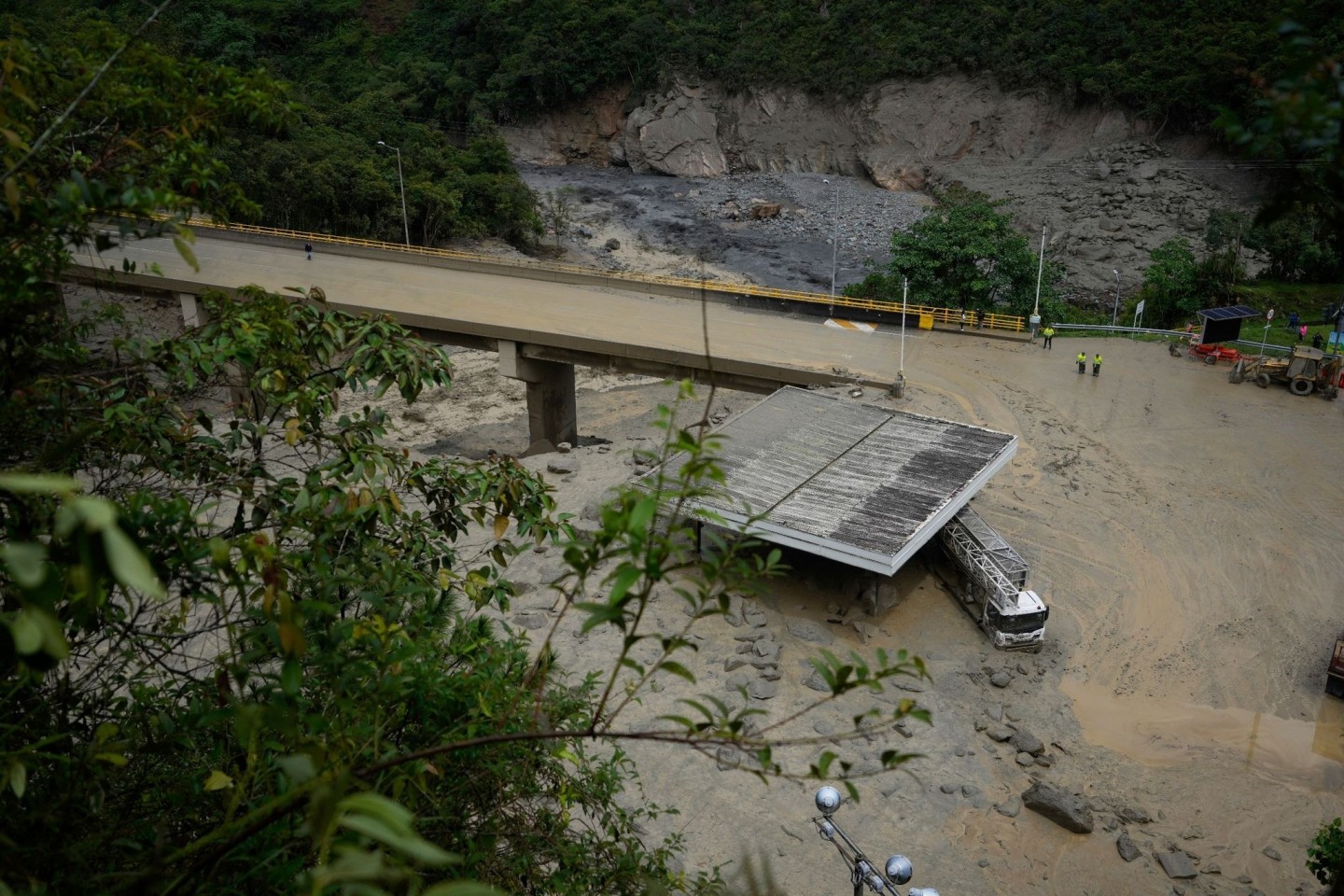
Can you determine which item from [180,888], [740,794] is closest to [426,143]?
[740,794]

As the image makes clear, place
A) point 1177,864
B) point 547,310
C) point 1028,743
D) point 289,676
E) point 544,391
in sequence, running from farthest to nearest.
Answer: point 547,310 < point 544,391 < point 1028,743 < point 1177,864 < point 289,676

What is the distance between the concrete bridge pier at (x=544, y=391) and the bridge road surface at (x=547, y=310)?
3.01ft

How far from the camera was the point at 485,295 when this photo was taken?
3184 cm

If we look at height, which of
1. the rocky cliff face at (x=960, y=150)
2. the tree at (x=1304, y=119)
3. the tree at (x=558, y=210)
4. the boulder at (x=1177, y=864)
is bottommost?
the boulder at (x=1177, y=864)

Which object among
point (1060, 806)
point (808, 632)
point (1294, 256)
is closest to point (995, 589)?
point (808, 632)

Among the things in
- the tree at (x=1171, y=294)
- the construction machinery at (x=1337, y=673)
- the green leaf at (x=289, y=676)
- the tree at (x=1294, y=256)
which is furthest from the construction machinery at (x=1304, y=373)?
the green leaf at (x=289, y=676)

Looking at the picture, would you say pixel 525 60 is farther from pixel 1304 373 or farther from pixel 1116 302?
pixel 1304 373

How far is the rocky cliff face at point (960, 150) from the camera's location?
49062 mm

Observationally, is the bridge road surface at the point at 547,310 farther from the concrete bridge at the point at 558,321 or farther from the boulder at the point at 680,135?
the boulder at the point at 680,135

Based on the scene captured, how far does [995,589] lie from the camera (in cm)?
1656

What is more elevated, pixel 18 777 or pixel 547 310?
pixel 18 777

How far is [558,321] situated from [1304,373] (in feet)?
62.2

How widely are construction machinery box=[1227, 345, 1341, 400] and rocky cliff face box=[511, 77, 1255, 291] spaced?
743 inches

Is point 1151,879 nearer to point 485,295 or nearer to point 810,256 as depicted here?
point 485,295
